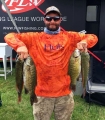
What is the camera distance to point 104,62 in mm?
5176

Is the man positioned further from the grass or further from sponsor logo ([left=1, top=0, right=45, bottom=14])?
sponsor logo ([left=1, top=0, right=45, bottom=14])

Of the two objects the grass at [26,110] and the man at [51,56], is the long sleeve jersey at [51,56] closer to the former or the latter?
the man at [51,56]

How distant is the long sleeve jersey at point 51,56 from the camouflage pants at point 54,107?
2.8 inches

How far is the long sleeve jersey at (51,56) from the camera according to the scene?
2.74 m

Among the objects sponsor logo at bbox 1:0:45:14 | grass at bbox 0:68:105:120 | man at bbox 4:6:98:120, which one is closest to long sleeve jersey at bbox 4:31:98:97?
man at bbox 4:6:98:120

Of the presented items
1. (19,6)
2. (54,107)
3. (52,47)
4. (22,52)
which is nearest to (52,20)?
(52,47)

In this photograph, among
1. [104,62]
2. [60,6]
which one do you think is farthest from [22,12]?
[104,62]

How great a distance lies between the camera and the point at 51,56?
2.74m

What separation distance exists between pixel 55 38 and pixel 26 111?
259 cm

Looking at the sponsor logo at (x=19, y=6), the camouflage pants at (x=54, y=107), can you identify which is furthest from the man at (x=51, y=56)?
the sponsor logo at (x=19, y=6)

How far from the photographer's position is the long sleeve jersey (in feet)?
8.98

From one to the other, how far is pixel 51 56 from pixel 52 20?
1.33 feet

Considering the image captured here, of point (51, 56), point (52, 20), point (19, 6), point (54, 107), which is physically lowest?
point (54, 107)

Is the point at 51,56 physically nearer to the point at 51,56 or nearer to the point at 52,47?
the point at 51,56
